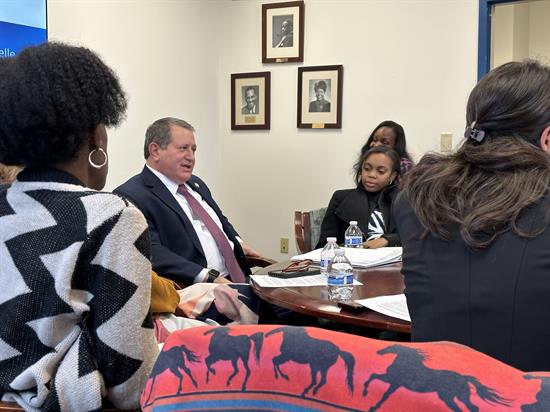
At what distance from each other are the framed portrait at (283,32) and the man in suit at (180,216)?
5.81ft

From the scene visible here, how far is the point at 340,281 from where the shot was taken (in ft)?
5.98

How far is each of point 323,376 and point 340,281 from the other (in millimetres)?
1304

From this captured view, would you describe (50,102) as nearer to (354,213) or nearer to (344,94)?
(354,213)

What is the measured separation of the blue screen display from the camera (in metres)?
2.74

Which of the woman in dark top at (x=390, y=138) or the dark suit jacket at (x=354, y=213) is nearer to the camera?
the dark suit jacket at (x=354, y=213)

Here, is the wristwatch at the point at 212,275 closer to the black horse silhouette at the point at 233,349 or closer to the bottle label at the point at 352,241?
the bottle label at the point at 352,241

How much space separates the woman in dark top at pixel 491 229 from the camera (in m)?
1.02

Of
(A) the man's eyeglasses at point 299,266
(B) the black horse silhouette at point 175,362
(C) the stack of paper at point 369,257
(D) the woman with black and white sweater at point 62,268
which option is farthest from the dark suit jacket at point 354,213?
(B) the black horse silhouette at point 175,362

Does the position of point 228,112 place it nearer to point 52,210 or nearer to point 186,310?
point 186,310

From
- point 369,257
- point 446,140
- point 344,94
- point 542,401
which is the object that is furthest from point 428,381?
point 344,94

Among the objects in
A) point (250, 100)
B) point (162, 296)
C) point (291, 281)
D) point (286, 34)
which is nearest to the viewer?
point (162, 296)

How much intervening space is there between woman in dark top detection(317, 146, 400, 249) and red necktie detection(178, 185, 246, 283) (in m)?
0.59

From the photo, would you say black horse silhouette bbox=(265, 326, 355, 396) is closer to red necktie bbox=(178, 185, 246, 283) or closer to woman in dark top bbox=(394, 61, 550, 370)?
woman in dark top bbox=(394, 61, 550, 370)

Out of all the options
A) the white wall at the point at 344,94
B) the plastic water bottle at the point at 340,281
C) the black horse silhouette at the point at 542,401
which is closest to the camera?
the black horse silhouette at the point at 542,401
